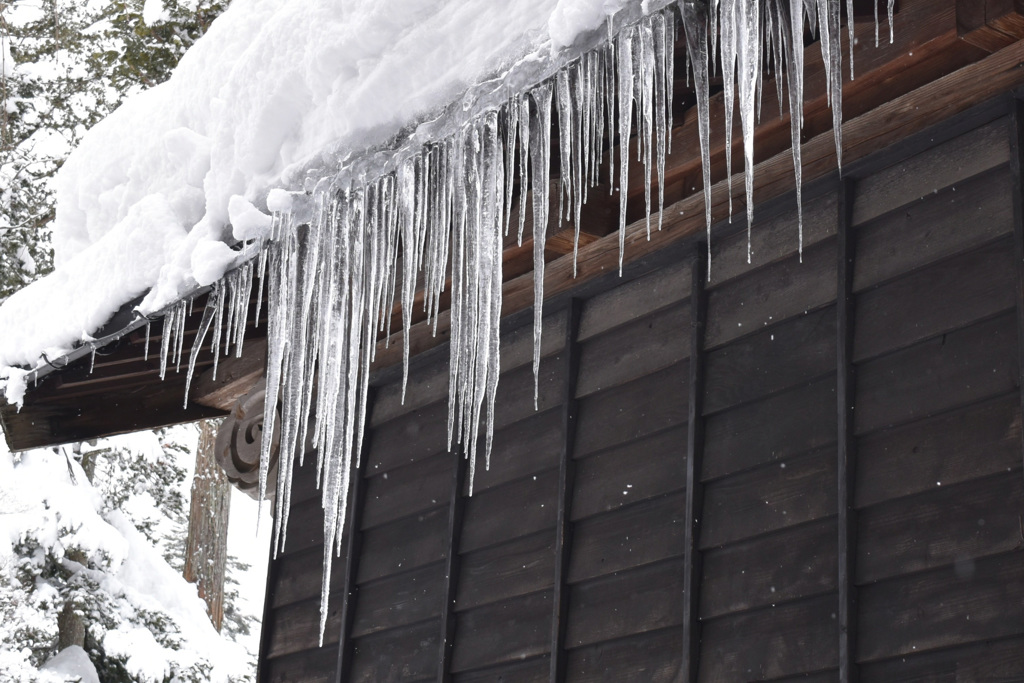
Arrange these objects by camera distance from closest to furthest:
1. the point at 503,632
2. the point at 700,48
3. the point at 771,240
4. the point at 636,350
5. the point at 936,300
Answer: the point at 700,48 < the point at 936,300 < the point at 771,240 < the point at 636,350 < the point at 503,632

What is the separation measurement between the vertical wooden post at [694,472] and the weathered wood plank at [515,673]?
0.61m

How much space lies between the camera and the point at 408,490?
4.38m

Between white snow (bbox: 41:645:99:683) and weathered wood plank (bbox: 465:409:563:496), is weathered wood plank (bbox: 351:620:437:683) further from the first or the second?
white snow (bbox: 41:645:99:683)

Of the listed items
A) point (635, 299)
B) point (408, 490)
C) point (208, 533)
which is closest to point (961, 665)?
point (635, 299)

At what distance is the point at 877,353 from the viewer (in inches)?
112

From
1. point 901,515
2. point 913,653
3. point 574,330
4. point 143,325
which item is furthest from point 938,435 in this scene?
point 143,325

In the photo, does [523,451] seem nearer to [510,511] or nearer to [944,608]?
[510,511]

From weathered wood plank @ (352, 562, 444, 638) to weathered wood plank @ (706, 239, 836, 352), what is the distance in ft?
4.59

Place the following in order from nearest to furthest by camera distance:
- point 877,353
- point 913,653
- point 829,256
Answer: point 913,653 → point 877,353 → point 829,256

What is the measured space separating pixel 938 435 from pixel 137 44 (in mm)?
9977

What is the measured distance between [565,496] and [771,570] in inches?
32.1

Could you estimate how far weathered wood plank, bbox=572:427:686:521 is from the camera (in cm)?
333

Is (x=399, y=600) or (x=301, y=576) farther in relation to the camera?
(x=301, y=576)

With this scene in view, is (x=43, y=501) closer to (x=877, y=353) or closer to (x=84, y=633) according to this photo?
(x=84, y=633)
